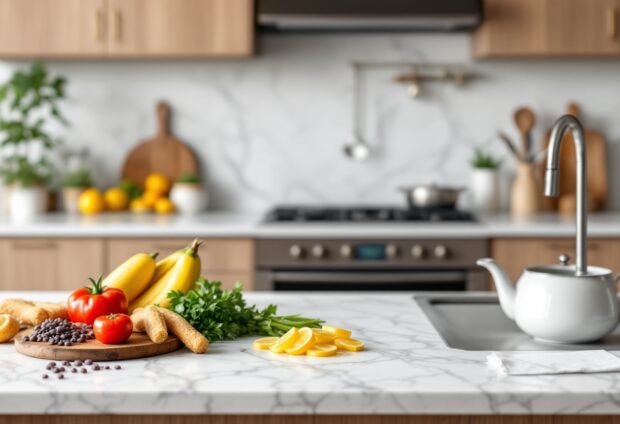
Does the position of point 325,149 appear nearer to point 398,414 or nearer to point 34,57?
point 34,57

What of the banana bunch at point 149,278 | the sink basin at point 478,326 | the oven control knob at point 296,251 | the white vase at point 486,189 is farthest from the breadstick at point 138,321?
the white vase at point 486,189

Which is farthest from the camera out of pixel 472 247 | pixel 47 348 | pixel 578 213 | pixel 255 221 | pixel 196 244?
pixel 255 221

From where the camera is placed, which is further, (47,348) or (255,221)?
(255,221)

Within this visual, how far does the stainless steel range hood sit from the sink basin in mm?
1824

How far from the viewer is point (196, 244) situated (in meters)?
1.93

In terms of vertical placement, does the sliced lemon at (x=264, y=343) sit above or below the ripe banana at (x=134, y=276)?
below

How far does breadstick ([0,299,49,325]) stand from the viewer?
1759mm

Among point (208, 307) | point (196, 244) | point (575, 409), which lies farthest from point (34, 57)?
point (575, 409)

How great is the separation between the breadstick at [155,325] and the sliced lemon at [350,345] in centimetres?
32

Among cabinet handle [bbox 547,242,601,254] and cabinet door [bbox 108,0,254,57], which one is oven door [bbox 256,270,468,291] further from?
cabinet door [bbox 108,0,254,57]

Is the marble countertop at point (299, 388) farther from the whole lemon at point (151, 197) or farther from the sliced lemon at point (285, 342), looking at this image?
the whole lemon at point (151, 197)

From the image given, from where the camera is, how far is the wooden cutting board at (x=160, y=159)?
4332 mm

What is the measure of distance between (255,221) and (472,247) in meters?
0.96

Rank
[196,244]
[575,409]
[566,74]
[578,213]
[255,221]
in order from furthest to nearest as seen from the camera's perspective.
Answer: [566,74], [255,221], [196,244], [578,213], [575,409]
